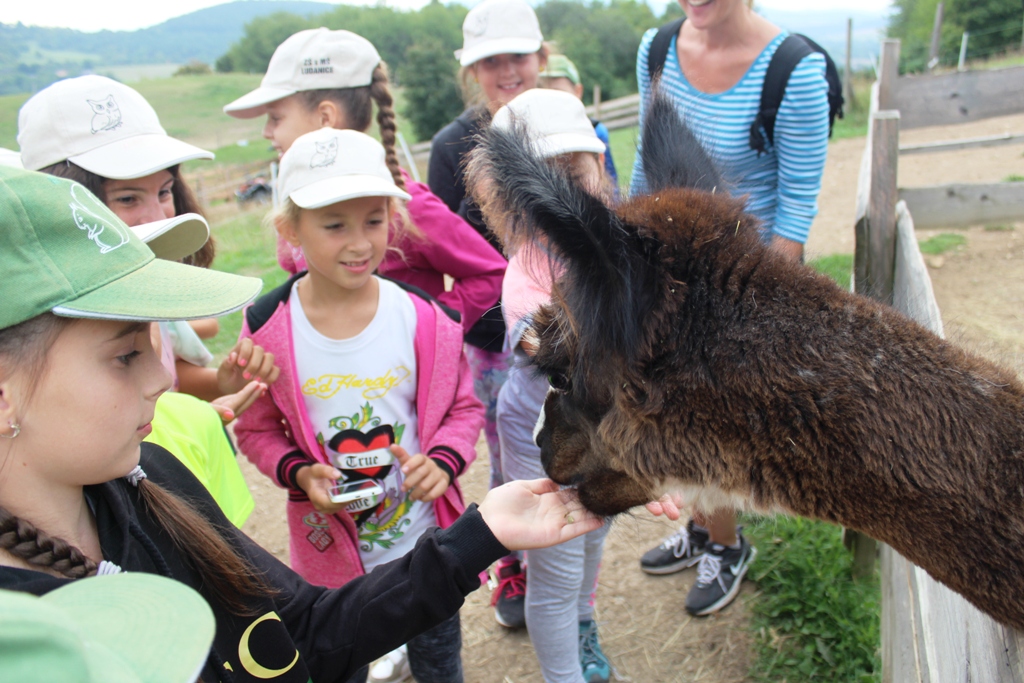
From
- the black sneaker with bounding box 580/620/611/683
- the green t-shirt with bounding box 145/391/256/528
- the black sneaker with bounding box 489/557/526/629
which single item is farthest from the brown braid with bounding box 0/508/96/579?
the black sneaker with bounding box 489/557/526/629

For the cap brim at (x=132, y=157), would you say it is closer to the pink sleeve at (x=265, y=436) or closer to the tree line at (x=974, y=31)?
the pink sleeve at (x=265, y=436)

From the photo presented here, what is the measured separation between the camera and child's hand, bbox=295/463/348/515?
7.54ft

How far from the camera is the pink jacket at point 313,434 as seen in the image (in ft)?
8.02

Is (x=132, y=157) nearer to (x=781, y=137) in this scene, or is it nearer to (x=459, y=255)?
(x=459, y=255)

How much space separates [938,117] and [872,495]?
896 cm

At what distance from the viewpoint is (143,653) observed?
26.4 inches

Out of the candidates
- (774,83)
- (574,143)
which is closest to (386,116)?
(574,143)

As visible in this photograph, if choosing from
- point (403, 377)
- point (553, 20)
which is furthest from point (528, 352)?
point (553, 20)

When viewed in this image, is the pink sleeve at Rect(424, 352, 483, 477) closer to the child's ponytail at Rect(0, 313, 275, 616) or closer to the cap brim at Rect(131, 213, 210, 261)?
the child's ponytail at Rect(0, 313, 275, 616)

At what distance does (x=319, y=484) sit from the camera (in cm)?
234

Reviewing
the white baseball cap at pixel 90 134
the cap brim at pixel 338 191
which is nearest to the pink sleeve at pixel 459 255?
the cap brim at pixel 338 191

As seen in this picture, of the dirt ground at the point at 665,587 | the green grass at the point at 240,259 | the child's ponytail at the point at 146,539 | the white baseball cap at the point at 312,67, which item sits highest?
the white baseball cap at the point at 312,67

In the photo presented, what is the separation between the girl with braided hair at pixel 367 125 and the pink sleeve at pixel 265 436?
78 cm

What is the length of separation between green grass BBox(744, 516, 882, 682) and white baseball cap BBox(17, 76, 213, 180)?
3.01 metres
